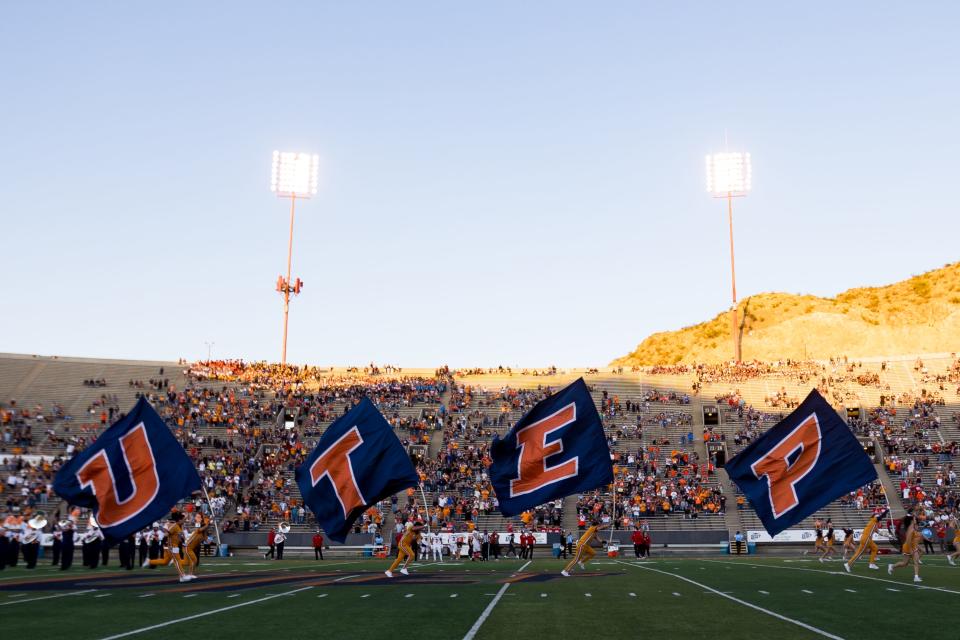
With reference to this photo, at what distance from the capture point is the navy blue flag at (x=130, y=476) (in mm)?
19156

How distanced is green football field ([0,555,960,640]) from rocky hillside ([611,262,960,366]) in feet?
259

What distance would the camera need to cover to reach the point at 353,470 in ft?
66.6

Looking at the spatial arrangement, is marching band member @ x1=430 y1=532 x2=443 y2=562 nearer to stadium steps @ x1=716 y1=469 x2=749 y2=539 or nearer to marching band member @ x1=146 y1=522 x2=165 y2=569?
marching band member @ x1=146 y1=522 x2=165 y2=569

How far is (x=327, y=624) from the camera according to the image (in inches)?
488

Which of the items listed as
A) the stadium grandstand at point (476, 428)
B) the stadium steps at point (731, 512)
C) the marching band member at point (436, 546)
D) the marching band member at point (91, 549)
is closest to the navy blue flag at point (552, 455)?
the marching band member at point (91, 549)

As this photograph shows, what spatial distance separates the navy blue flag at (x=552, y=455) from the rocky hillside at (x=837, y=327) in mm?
80110

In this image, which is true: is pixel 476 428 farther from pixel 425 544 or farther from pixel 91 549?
pixel 91 549

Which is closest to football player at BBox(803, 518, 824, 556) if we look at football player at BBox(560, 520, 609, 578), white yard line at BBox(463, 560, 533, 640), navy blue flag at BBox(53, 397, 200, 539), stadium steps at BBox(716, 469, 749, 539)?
stadium steps at BBox(716, 469, 749, 539)

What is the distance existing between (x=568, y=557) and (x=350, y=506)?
20443 mm

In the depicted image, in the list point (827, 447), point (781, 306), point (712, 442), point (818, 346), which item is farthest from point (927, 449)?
point (781, 306)

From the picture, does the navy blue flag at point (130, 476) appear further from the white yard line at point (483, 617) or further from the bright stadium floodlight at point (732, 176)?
the bright stadium floodlight at point (732, 176)

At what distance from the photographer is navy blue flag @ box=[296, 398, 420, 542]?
2008 cm

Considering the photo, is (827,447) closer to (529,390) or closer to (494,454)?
(494,454)

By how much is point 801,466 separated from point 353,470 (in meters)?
10.1
